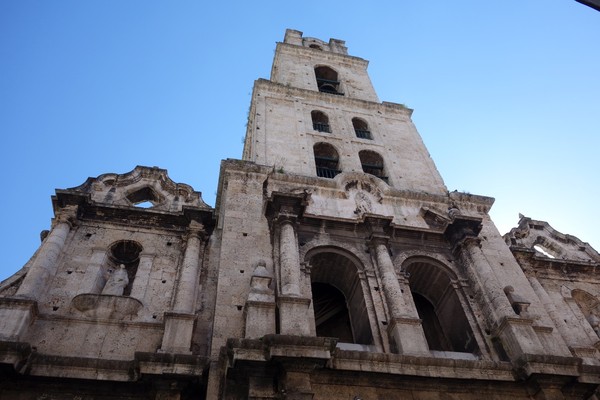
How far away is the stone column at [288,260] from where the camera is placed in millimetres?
11719

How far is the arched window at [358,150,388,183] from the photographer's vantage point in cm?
2017

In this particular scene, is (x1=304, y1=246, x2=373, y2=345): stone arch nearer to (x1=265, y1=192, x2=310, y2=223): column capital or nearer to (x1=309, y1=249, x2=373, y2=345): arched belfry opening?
(x1=309, y1=249, x2=373, y2=345): arched belfry opening

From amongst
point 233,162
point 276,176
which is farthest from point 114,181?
point 276,176

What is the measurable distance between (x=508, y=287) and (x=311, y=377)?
6.53m

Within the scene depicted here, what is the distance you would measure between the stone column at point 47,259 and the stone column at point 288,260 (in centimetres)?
555

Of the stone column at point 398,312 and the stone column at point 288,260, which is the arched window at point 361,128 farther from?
the stone column at point 288,260

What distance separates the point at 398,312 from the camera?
12.3 meters

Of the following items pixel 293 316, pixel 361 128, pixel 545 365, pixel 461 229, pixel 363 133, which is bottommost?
pixel 545 365

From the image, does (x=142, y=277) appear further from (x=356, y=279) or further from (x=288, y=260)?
(x=356, y=279)

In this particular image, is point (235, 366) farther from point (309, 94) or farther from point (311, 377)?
point (309, 94)

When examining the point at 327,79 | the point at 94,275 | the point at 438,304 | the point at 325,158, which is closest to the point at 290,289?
the point at 94,275

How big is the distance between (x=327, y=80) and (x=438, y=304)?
15.8 meters

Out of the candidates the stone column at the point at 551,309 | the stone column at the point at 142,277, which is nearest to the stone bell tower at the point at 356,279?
the stone column at the point at 551,309

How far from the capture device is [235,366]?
31.5 ft
